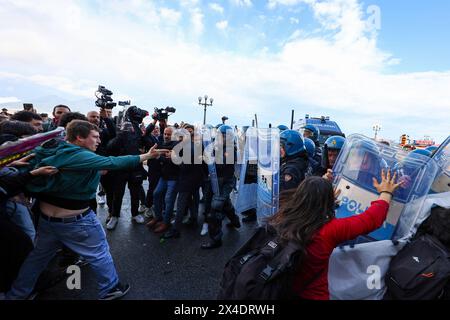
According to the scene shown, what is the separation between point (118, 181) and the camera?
3980 mm

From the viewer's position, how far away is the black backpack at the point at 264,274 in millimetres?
1183

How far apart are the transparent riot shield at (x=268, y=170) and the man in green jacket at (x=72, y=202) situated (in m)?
1.17

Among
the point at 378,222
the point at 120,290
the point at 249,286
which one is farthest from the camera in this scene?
the point at 120,290

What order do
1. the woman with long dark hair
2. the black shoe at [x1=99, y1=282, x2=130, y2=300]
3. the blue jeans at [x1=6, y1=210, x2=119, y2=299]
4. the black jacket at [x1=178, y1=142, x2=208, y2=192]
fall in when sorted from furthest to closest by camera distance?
the black jacket at [x1=178, y1=142, x2=208, y2=192] < the black shoe at [x1=99, y1=282, x2=130, y2=300] < the blue jeans at [x1=6, y1=210, x2=119, y2=299] < the woman with long dark hair

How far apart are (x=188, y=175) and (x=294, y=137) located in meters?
1.79

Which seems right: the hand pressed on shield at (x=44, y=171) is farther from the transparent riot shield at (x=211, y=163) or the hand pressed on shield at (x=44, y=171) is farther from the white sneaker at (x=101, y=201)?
the white sneaker at (x=101, y=201)

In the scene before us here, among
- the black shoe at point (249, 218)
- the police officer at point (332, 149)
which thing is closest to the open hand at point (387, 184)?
the police officer at point (332, 149)

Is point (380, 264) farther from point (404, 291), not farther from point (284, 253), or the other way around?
point (284, 253)

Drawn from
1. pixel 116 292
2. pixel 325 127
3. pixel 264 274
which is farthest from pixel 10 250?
pixel 325 127

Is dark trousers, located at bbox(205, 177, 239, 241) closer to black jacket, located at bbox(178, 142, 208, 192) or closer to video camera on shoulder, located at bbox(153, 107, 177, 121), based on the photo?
black jacket, located at bbox(178, 142, 208, 192)

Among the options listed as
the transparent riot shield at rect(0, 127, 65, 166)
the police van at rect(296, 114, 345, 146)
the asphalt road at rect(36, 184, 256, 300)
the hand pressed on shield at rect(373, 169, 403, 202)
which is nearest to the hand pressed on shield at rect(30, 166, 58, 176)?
the transparent riot shield at rect(0, 127, 65, 166)

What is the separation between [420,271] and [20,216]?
3041 millimetres

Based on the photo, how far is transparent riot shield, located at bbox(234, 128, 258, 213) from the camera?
327 cm
